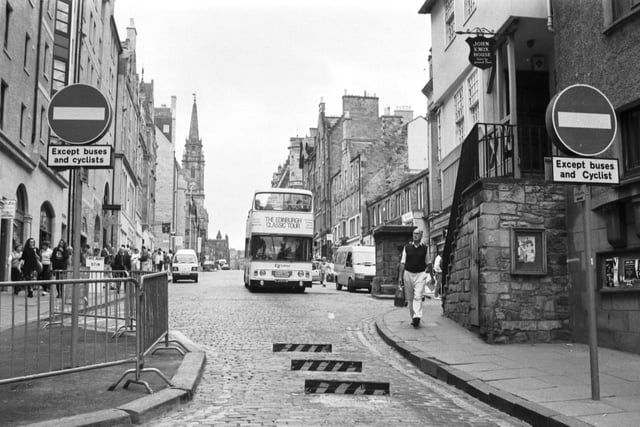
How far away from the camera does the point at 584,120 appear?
6.59 m

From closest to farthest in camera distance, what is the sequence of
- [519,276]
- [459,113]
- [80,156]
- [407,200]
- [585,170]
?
[585,170] → [80,156] → [519,276] → [459,113] → [407,200]

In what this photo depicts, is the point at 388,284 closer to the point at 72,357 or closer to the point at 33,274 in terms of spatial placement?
the point at 33,274

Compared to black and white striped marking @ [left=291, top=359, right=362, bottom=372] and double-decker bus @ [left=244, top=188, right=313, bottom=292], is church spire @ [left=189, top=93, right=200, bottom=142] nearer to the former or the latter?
double-decker bus @ [left=244, top=188, right=313, bottom=292]

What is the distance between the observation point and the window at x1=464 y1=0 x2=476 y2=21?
14.5 meters

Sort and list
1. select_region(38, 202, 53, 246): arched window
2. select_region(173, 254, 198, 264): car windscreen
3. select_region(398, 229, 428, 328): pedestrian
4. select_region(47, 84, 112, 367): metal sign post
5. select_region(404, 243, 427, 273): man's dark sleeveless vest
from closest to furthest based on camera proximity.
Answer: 1. select_region(47, 84, 112, 367): metal sign post
2. select_region(398, 229, 428, 328): pedestrian
3. select_region(404, 243, 427, 273): man's dark sleeveless vest
4. select_region(38, 202, 53, 246): arched window
5. select_region(173, 254, 198, 264): car windscreen

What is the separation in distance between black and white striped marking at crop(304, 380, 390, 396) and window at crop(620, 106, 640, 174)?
5.11 metres

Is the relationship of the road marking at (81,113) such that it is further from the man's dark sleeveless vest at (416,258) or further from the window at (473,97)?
the window at (473,97)

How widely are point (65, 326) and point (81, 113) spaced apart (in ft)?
7.88

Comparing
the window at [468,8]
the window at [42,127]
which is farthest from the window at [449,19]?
the window at [42,127]

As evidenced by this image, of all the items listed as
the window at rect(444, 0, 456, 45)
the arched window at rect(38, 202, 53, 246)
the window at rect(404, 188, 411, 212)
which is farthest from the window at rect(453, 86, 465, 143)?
the window at rect(404, 188, 411, 212)

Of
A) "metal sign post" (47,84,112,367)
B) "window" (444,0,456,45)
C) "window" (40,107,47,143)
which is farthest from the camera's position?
Answer: "window" (40,107,47,143)

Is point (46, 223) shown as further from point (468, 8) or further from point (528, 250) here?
point (528, 250)

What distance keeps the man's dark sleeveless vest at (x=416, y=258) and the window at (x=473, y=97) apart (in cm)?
402

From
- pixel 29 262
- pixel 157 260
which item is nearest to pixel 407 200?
pixel 157 260
